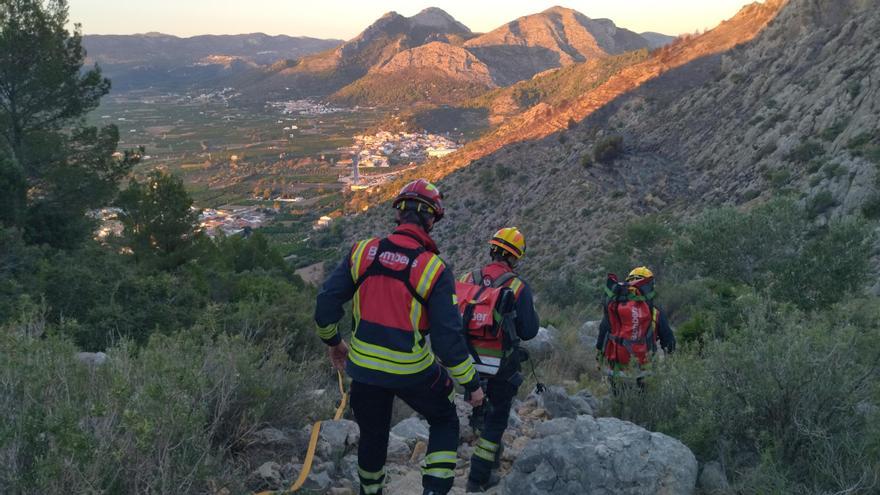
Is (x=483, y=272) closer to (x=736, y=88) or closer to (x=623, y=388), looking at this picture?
(x=623, y=388)

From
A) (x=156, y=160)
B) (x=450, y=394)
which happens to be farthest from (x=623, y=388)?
(x=156, y=160)

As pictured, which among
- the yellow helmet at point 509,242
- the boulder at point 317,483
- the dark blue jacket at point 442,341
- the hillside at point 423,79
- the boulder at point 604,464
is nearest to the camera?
the dark blue jacket at point 442,341

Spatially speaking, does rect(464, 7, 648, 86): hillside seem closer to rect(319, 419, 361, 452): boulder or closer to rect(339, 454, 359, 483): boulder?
rect(319, 419, 361, 452): boulder

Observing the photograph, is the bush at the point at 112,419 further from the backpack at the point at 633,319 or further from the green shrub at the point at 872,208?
the green shrub at the point at 872,208

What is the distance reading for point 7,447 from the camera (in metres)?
2.65

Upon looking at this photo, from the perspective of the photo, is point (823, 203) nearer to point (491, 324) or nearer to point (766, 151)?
point (766, 151)

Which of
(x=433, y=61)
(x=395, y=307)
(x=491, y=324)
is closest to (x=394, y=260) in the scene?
(x=395, y=307)

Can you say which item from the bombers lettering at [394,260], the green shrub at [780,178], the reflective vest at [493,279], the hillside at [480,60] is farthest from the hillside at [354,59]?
the bombers lettering at [394,260]

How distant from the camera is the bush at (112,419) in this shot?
2.62 metres

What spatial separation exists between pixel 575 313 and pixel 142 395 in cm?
1227

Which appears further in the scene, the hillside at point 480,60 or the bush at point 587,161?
the hillside at point 480,60

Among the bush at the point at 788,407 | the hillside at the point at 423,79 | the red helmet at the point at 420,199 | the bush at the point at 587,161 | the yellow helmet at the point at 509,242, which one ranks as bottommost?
the bush at the point at 587,161

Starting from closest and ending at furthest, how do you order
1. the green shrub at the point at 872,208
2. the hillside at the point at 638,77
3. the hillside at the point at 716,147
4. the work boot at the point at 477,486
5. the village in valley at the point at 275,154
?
the work boot at the point at 477,486 < the green shrub at the point at 872,208 < the hillside at the point at 716,147 < the hillside at the point at 638,77 < the village in valley at the point at 275,154

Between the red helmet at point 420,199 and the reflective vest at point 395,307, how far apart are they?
0.92 ft
